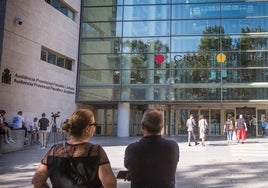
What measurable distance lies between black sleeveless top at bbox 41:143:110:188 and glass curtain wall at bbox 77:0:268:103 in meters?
25.6

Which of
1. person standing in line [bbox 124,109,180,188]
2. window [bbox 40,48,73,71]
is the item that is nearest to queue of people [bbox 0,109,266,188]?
person standing in line [bbox 124,109,180,188]

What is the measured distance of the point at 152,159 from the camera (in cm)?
326

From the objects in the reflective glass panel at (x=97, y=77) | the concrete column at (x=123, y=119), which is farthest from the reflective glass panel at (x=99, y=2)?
the concrete column at (x=123, y=119)

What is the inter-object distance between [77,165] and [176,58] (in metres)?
26.5

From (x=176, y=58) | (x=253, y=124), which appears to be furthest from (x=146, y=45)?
(x=253, y=124)

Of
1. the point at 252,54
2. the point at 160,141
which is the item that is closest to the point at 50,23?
the point at 252,54

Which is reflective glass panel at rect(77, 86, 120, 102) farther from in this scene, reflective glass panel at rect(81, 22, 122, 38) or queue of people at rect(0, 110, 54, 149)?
queue of people at rect(0, 110, 54, 149)

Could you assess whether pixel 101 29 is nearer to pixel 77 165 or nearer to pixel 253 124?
pixel 253 124

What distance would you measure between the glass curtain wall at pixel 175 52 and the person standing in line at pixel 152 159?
24.9 m

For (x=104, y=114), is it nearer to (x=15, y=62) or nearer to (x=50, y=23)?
(x=50, y=23)

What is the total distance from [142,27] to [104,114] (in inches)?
347

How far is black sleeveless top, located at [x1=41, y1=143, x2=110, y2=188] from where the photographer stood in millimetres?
2750

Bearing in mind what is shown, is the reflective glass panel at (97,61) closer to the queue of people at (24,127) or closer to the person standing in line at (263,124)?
the queue of people at (24,127)

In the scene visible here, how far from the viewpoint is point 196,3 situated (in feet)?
95.5
